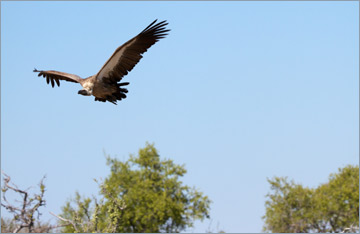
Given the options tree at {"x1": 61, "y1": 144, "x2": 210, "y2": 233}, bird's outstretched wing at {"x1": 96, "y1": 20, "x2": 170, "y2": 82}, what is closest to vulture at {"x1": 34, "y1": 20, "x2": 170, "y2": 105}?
bird's outstretched wing at {"x1": 96, "y1": 20, "x2": 170, "y2": 82}

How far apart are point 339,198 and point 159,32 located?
27380 mm

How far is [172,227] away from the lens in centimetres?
3409

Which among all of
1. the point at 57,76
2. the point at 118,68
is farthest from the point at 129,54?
the point at 57,76

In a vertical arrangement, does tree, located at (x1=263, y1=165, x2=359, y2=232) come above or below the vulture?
above

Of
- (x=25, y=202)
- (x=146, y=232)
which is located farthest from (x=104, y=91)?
(x=146, y=232)

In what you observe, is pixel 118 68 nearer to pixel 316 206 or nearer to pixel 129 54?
pixel 129 54

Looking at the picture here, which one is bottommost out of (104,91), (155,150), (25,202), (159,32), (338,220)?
(25,202)

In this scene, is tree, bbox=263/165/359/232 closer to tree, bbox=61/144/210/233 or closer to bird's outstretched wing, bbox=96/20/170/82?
tree, bbox=61/144/210/233

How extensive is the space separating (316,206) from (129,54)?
26.7m

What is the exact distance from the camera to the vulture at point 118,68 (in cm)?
1017

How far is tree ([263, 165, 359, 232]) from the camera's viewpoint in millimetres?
34375

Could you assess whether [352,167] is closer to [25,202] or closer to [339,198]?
[339,198]

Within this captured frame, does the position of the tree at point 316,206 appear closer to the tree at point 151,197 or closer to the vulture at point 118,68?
the tree at point 151,197

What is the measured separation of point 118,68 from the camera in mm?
10500
